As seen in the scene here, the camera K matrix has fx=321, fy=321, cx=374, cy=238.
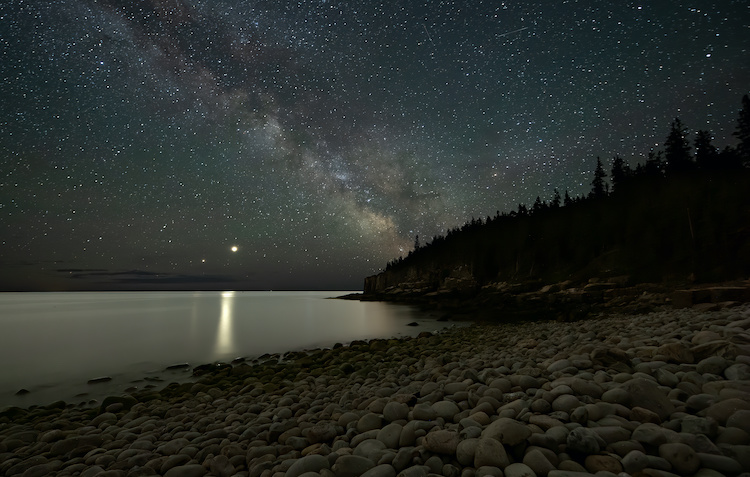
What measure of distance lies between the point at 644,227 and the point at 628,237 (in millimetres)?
1772

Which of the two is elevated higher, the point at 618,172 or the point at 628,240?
the point at 618,172

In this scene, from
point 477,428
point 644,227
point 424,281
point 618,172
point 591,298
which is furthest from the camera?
point 424,281

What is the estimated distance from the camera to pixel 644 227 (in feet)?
115

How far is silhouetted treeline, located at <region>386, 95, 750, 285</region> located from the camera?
27.1m

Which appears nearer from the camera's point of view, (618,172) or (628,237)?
(628,237)

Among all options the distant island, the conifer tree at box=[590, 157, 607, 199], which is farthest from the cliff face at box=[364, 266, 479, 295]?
the conifer tree at box=[590, 157, 607, 199]

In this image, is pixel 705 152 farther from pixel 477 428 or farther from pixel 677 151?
pixel 477 428

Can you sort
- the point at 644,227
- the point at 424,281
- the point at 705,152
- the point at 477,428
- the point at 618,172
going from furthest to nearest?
the point at 424,281 < the point at 618,172 < the point at 705,152 < the point at 644,227 < the point at 477,428

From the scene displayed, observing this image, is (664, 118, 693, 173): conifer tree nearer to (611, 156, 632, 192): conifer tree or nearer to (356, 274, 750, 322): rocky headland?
(611, 156, 632, 192): conifer tree

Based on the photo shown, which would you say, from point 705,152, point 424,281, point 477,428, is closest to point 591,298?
point 477,428

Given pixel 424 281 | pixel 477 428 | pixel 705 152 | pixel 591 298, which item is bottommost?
pixel 591 298

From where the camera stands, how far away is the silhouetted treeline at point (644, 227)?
89.0 ft

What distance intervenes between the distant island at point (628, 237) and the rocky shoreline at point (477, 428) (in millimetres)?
18139

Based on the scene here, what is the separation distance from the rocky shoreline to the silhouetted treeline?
26.7 meters
